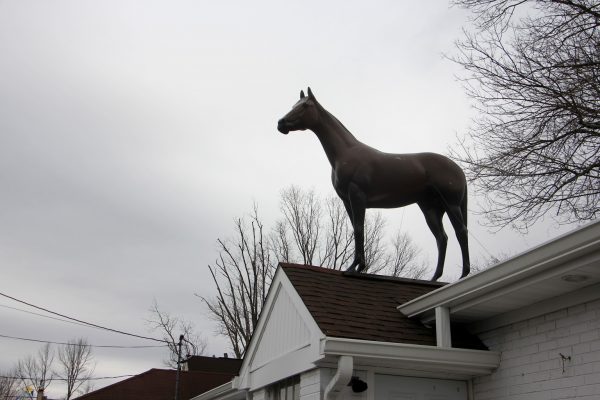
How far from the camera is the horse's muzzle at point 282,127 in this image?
29.7ft

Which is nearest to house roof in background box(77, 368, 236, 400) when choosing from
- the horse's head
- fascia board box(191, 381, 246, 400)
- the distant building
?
the distant building

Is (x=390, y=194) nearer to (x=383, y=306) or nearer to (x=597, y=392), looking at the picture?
(x=383, y=306)

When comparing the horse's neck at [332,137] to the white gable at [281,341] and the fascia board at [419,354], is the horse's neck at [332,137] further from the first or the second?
the fascia board at [419,354]

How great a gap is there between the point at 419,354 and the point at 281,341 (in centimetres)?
209

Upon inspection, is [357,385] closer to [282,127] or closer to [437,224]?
[437,224]

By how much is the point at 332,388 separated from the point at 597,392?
2.25 m

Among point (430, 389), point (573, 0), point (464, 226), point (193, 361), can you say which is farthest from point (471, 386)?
point (193, 361)

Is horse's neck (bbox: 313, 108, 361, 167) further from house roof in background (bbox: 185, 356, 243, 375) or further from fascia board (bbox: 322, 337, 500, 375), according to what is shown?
house roof in background (bbox: 185, 356, 243, 375)

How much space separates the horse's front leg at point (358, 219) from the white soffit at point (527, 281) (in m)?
1.72

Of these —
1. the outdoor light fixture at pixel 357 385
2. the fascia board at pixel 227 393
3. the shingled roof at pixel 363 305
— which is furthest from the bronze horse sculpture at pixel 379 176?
the fascia board at pixel 227 393

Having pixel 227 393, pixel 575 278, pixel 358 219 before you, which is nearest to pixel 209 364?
pixel 227 393

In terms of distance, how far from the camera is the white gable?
6.64 meters

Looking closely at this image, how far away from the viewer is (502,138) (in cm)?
1038

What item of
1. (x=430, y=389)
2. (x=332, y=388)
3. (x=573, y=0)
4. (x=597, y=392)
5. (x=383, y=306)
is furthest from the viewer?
(x=573, y=0)
